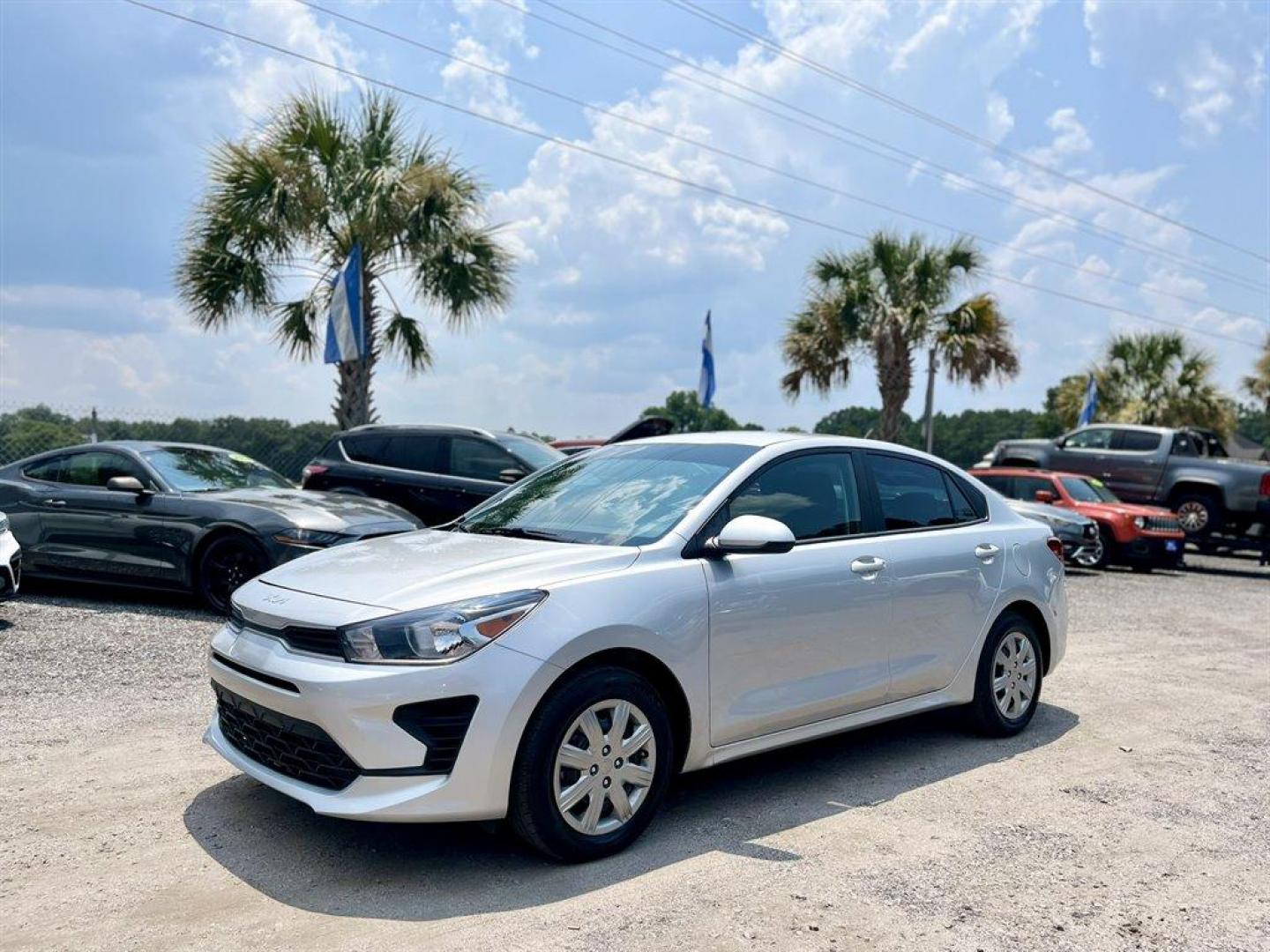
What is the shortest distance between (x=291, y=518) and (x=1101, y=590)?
33.0 feet

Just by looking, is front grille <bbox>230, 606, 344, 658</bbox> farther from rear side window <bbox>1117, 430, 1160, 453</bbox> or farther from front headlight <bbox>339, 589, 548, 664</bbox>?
rear side window <bbox>1117, 430, 1160, 453</bbox>

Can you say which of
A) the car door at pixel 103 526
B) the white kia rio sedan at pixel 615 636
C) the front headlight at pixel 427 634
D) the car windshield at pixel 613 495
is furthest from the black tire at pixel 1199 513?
the front headlight at pixel 427 634

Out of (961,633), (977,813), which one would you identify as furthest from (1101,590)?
(977,813)

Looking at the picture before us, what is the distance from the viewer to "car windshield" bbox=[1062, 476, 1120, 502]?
16859 mm

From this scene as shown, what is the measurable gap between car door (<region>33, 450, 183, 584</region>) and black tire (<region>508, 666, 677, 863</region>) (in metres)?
5.66

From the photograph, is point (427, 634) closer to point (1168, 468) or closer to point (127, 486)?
point (127, 486)

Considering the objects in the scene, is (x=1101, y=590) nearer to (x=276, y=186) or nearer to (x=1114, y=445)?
(x=1114, y=445)

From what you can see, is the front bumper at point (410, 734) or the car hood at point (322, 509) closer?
the front bumper at point (410, 734)

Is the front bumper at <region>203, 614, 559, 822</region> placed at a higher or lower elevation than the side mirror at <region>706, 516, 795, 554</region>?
lower

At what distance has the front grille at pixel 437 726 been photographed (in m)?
3.51

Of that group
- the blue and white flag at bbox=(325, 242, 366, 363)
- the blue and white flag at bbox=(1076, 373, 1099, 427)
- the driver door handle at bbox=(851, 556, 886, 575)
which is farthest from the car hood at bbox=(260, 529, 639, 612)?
the blue and white flag at bbox=(1076, 373, 1099, 427)

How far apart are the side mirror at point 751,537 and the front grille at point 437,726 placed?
1191 millimetres

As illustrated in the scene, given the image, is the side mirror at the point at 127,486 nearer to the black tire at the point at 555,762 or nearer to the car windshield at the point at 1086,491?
the black tire at the point at 555,762

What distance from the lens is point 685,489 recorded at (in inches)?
181
